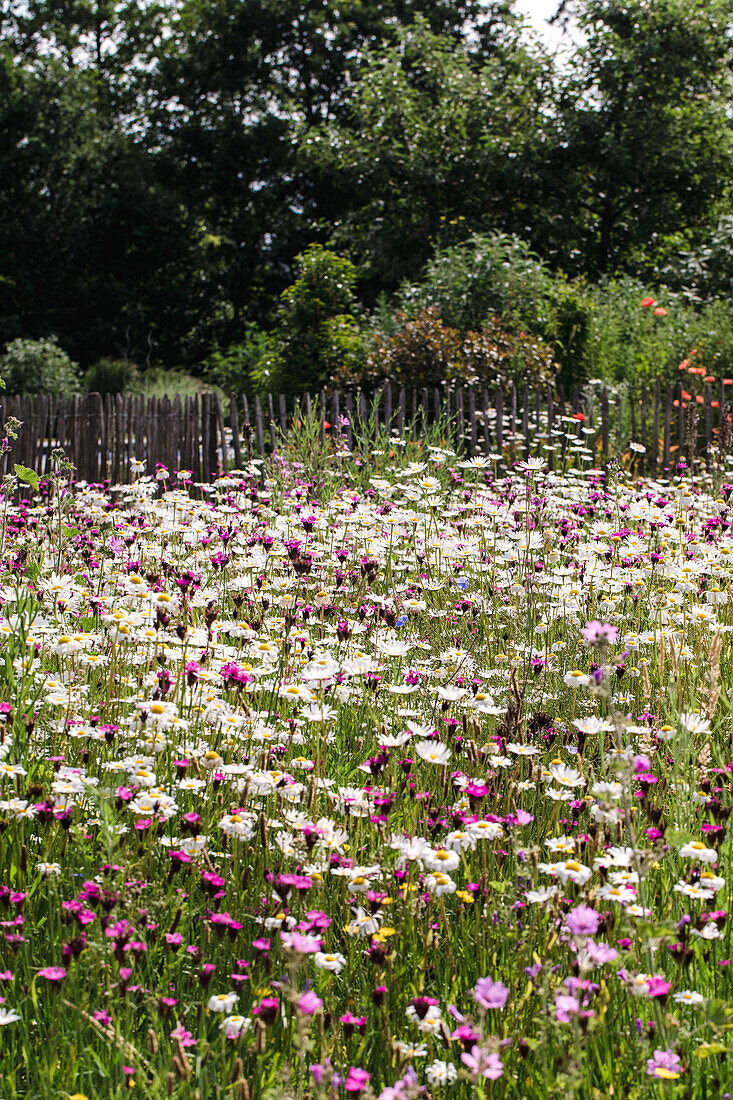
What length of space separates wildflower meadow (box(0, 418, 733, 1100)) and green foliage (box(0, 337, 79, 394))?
16466 mm

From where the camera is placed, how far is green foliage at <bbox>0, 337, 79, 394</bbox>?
18.9 metres

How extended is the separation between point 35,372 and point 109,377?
4.93 ft

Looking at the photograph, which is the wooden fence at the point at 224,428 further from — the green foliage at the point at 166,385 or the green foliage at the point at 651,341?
the green foliage at the point at 166,385

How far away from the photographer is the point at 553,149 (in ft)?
63.2

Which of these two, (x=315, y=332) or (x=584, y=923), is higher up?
(x=315, y=332)

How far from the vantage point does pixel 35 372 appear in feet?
A: 62.7

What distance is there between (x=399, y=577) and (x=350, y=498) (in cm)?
56

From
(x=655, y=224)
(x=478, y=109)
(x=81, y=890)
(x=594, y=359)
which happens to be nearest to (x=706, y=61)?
(x=655, y=224)

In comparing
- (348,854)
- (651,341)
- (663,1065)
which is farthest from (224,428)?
(663,1065)

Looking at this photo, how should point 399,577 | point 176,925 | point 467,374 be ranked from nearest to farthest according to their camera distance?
point 176,925 < point 399,577 < point 467,374

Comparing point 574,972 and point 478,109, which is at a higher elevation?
point 478,109

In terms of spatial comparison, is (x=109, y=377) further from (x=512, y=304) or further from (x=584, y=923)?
(x=584, y=923)

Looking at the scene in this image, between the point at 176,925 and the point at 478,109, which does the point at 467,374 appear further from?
the point at 478,109

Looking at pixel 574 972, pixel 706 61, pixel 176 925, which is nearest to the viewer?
pixel 574 972
